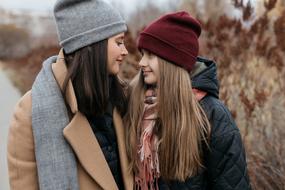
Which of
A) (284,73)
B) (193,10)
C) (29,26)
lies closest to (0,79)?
(29,26)

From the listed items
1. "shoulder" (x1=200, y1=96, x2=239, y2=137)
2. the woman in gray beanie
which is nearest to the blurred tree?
the woman in gray beanie

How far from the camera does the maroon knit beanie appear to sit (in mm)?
2557

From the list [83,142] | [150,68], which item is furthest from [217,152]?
[83,142]

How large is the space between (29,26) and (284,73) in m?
2.03

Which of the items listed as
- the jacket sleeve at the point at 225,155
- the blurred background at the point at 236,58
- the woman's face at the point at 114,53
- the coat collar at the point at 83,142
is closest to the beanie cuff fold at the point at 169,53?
the woman's face at the point at 114,53

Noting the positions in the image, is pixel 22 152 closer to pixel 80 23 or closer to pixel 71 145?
pixel 71 145

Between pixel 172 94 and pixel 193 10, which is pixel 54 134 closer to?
pixel 172 94

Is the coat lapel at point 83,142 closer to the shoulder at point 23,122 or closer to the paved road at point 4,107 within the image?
the shoulder at point 23,122

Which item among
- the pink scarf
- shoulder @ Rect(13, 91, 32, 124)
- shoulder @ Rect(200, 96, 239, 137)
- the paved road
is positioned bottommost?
the paved road

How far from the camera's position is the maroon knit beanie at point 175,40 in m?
2.56

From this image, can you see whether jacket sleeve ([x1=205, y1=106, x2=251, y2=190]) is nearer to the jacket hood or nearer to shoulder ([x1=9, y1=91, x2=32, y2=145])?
the jacket hood

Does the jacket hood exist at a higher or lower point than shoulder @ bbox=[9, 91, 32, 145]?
higher

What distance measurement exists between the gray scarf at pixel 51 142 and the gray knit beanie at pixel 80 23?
23 centimetres

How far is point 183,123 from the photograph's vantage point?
254 cm
